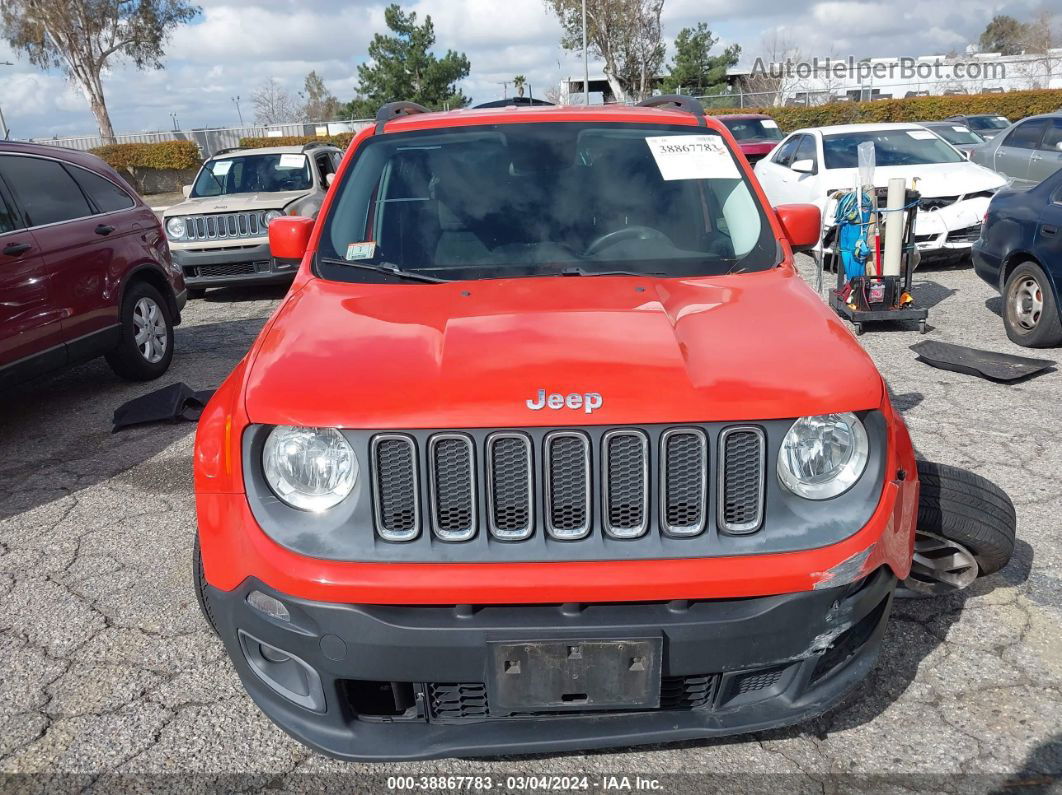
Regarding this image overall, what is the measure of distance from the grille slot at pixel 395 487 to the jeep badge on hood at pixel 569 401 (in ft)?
1.05

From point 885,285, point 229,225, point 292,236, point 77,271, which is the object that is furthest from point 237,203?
point 292,236

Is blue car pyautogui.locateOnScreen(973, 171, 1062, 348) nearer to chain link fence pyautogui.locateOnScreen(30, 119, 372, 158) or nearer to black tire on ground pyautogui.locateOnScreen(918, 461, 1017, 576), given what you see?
black tire on ground pyautogui.locateOnScreen(918, 461, 1017, 576)

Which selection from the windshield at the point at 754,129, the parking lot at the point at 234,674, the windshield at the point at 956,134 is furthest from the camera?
the windshield at the point at 754,129

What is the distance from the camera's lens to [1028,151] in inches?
472

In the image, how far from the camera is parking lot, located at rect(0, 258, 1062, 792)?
2.51 m

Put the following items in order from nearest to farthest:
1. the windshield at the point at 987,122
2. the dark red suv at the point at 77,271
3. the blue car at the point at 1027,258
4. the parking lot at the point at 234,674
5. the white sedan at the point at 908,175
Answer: the parking lot at the point at 234,674
the dark red suv at the point at 77,271
the blue car at the point at 1027,258
the white sedan at the point at 908,175
the windshield at the point at 987,122

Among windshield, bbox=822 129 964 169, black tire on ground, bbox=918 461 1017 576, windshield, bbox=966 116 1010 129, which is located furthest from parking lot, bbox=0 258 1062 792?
windshield, bbox=966 116 1010 129

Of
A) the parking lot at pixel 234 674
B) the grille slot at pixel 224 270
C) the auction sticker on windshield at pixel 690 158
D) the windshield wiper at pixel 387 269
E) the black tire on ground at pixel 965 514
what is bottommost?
the parking lot at pixel 234 674

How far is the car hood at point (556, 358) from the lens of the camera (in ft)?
6.80

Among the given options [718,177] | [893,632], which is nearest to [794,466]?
[893,632]

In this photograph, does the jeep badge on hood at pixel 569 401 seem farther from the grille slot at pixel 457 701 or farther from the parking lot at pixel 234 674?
the parking lot at pixel 234 674

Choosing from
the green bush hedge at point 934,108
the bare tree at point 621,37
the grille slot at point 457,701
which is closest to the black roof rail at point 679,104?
the grille slot at point 457,701

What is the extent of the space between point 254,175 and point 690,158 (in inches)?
350

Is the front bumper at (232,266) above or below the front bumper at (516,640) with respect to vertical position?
below
